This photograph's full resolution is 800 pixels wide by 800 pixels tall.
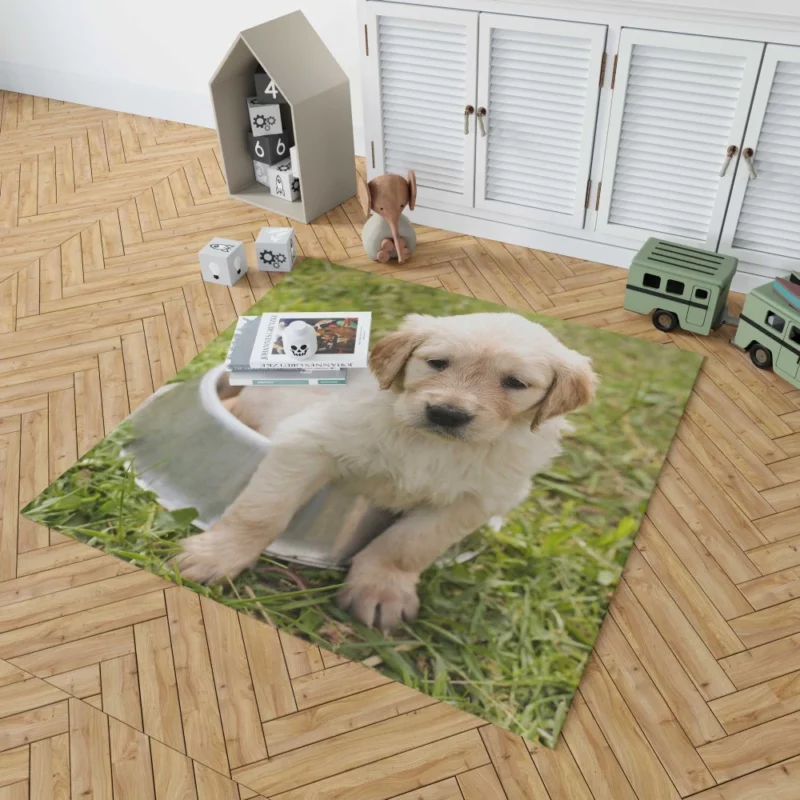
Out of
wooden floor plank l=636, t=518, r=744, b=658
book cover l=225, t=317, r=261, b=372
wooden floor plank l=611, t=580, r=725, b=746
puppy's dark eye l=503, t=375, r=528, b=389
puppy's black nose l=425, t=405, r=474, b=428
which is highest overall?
puppy's dark eye l=503, t=375, r=528, b=389

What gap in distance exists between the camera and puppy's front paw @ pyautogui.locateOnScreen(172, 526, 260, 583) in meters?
1.87

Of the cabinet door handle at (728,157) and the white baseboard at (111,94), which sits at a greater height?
the cabinet door handle at (728,157)

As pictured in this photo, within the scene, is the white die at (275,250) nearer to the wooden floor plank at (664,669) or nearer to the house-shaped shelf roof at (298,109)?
the house-shaped shelf roof at (298,109)

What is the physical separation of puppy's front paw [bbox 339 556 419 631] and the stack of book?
655 millimetres

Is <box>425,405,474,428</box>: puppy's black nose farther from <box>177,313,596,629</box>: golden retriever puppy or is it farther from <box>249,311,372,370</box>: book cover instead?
<box>249,311,372,370</box>: book cover

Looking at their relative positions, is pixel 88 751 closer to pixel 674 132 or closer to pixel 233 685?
pixel 233 685

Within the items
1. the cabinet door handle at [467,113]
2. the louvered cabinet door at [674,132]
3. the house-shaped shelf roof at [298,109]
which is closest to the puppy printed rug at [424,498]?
the louvered cabinet door at [674,132]

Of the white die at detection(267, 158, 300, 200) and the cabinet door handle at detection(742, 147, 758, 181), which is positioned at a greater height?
the cabinet door handle at detection(742, 147, 758, 181)

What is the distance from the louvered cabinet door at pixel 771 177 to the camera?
2.28 metres

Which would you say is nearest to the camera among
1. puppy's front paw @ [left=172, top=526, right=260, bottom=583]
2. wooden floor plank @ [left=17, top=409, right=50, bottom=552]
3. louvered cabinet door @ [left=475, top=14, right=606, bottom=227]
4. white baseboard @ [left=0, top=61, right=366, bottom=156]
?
puppy's front paw @ [left=172, top=526, right=260, bottom=583]

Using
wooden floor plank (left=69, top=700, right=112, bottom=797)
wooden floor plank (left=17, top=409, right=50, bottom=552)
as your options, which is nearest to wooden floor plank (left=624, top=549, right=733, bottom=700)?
wooden floor plank (left=69, top=700, right=112, bottom=797)

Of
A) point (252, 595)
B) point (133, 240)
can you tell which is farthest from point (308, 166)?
point (252, 595)

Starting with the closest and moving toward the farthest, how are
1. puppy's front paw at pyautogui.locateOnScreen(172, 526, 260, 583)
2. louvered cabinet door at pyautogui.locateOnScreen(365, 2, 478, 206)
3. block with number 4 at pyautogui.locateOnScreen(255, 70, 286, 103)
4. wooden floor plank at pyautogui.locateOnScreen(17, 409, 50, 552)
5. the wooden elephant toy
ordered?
1. puppy's front paw at pyautogui.locateOnScreen(172, 526, 260, 583)
2. wooden floor plank at pyautogui.locateOnScreen(17, 409, 50, 552)
3. louvered cabinet door at pyautogui.locateOnScreen(365, 2, 478, 206)
4. the wooden elephant toy
5. block with number 4 at pyautogui.locateOnScreen(255, 70, 286, 103)

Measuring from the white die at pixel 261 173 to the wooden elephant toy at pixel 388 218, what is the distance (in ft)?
1.66
